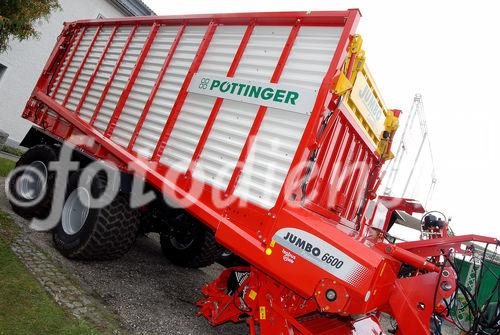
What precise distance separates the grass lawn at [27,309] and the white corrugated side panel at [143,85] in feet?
5.85

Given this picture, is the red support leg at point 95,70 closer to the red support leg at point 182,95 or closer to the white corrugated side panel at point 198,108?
the red support leg at point 182,95

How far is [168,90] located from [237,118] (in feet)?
3.93

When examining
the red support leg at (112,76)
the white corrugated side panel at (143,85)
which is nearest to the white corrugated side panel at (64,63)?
the red support leg at (112,76)

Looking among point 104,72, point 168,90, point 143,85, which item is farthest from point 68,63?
point 168,90

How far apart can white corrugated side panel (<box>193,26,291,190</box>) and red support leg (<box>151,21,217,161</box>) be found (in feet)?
1.99

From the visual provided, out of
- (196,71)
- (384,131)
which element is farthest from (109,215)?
(384,131)

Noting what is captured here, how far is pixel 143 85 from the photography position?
4.70 metres

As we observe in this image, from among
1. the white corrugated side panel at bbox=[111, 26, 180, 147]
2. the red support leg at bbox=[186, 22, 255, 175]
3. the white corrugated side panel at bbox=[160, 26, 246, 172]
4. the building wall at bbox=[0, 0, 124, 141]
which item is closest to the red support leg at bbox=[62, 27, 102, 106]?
the white corrugated side panel at bbox=[111, 26, 180, 147]

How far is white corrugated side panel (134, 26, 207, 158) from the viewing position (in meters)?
4.23

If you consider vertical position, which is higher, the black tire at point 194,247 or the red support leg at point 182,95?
the red support leg at point 182,95

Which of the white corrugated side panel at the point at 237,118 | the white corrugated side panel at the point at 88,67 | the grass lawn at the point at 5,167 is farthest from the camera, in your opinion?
the grass lawn at the point at 5,167

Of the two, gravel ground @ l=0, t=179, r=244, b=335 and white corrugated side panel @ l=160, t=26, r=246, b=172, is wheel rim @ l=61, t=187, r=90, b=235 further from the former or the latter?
white corrugated side panel @ l=160, t=26, r=246, b=172

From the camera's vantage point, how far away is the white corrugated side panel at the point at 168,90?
423 cm

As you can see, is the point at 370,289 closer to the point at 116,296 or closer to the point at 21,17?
the point at 116,296
